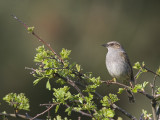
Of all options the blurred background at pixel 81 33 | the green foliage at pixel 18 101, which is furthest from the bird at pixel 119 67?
the blurred background at pixel 81 33

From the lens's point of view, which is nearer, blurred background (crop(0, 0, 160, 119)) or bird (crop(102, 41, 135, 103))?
bird (crop(102, 41, 135, 103))

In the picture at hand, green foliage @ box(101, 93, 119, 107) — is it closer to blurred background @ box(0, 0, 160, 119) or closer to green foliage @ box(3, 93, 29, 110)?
green foliage @ box(3, 93, 29, 110)

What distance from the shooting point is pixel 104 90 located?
1212cm

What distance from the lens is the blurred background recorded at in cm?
1209

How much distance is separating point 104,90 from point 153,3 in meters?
3.57

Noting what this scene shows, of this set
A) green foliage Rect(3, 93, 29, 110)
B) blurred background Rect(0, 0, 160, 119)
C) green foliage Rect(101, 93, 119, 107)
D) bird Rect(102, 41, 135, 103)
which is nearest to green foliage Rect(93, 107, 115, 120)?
green foliage Rect(101, 93, 119, 107)

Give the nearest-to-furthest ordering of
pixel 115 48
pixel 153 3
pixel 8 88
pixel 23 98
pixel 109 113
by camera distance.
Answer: pixel 109 113 < pixel 23 98 < pixel 115 48 < pixel 8 88 < pixel 153 3

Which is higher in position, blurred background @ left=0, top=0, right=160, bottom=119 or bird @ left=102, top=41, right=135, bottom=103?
A: blurred background @ left=0, top=0, right=160, bottom=119

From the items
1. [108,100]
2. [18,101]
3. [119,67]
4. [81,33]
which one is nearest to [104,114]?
[108,100]

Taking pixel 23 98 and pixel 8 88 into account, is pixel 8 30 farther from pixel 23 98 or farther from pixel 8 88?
pixel 23 98

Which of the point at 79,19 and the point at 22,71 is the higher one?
the point at 79,19

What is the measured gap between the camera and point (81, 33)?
1312 cm

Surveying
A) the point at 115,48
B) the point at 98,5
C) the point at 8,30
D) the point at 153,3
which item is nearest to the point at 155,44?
the point at 153,3

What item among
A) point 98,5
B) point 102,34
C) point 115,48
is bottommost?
point 115,48
